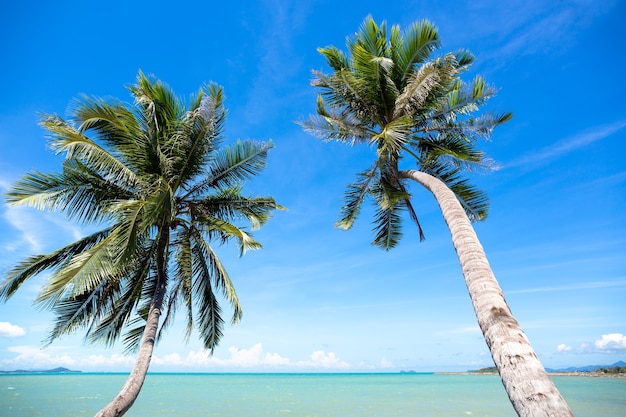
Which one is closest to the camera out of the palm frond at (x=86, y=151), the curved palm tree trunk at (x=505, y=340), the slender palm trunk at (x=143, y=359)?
the curved palm tree trunk at (x=505, y=340)

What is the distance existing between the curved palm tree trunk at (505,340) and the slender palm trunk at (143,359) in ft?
21.0

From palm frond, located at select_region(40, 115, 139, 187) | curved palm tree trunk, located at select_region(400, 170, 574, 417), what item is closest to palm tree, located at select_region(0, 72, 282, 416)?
palm frond, located at select_region(40, 115, 139, 187)

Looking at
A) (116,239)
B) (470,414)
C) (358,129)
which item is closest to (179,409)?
(470,414)

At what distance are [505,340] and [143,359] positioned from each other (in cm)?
737

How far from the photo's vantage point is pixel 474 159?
9070mm

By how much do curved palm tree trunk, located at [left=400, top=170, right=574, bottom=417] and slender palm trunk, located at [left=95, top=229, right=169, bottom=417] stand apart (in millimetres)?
6387

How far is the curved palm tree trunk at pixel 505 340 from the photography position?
2848 millimetres

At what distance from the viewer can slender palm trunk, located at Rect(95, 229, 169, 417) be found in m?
6.50

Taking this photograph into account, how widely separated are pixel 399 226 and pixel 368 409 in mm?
15360

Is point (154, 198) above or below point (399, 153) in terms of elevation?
below

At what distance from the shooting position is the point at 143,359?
7676 mm

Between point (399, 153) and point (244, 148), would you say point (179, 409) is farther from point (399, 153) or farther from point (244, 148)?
point (399, 153)

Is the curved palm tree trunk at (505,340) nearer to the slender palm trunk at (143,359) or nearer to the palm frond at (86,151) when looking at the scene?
the slender palm trunk at (143,359)

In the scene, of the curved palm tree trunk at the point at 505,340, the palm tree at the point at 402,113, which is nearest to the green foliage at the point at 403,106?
the palm tree at the point at 402,113
